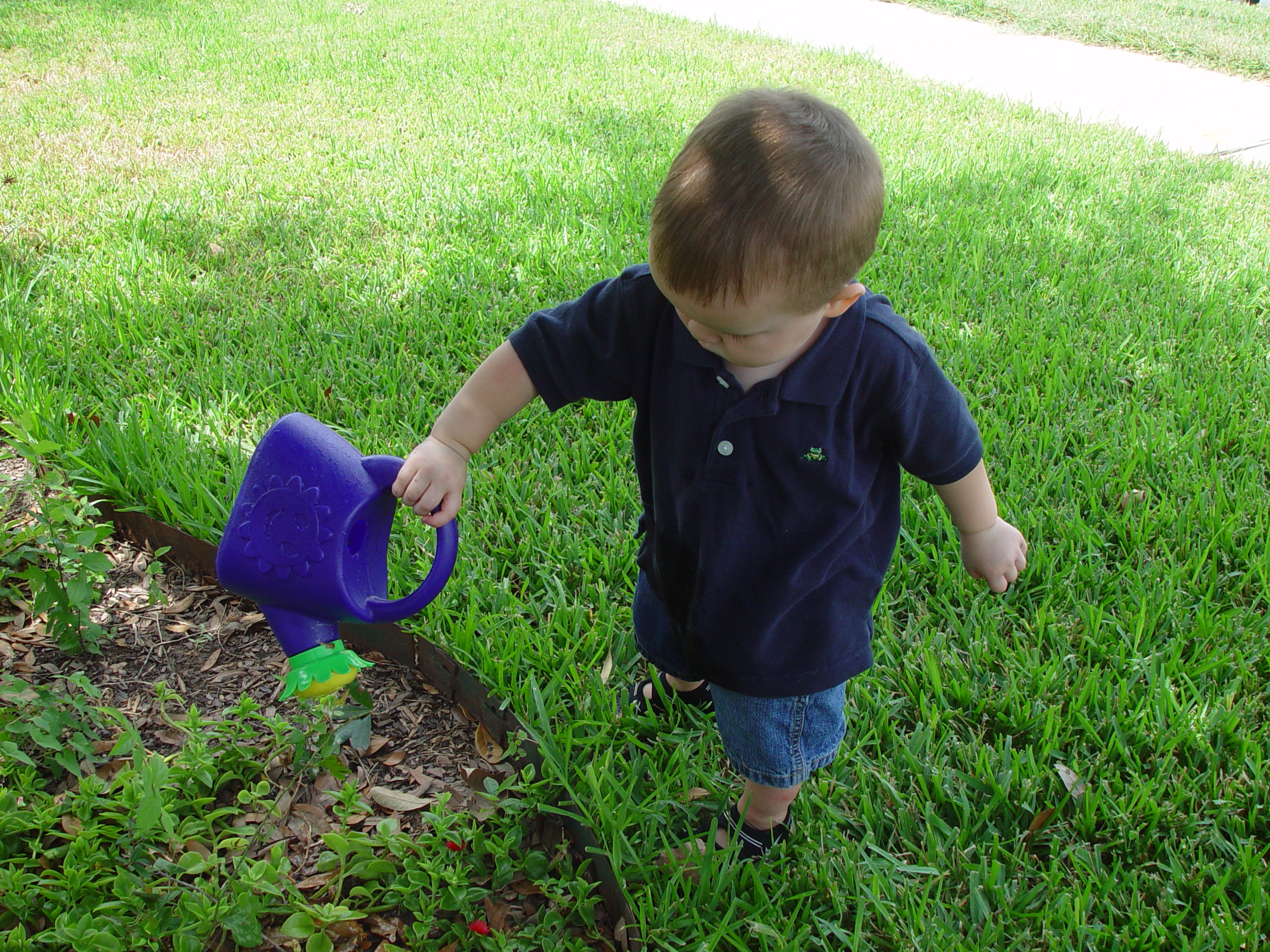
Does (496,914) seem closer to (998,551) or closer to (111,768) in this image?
(111,768)

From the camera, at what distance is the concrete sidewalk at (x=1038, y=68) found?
6.21m

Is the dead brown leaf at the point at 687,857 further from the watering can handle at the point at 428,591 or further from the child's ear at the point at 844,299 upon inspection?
the child's ear at the point at 844,299

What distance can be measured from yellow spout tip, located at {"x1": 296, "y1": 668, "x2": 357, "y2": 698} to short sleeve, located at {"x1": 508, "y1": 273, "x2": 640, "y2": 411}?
1.74 feet

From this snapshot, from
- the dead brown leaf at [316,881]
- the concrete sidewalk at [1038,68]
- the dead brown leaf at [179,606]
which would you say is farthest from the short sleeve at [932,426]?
the concrete sidewalk at [1038,68]

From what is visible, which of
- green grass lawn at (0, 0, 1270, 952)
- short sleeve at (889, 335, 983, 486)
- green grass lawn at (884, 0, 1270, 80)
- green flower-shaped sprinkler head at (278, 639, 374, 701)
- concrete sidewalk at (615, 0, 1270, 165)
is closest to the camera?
short sleeve at (889, 335, 983, 486)

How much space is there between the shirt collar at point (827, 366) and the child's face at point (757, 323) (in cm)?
2

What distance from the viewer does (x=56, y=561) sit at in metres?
2.02

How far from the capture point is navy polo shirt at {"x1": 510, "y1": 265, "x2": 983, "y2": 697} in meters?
1.34

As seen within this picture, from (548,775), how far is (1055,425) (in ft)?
6.08

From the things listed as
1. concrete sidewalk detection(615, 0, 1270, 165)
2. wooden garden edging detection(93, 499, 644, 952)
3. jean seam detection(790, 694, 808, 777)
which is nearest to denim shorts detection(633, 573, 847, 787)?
jean seam detection(790, 694, 808, 777)

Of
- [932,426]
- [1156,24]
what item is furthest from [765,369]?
[1156,24]

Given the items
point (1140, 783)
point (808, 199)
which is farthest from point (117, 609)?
point (1140, 783)

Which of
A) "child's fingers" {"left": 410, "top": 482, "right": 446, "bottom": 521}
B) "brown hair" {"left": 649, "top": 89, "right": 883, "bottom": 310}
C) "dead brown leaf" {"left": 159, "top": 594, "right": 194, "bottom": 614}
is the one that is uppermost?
"brown hair" {"left": 649, "top": 89, "right": 883, "bottom": 310}

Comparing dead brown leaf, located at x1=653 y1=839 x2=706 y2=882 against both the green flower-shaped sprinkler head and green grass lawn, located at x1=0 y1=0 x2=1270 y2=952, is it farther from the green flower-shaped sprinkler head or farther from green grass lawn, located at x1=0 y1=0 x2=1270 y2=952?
the green flower-shaped sprinkler head
